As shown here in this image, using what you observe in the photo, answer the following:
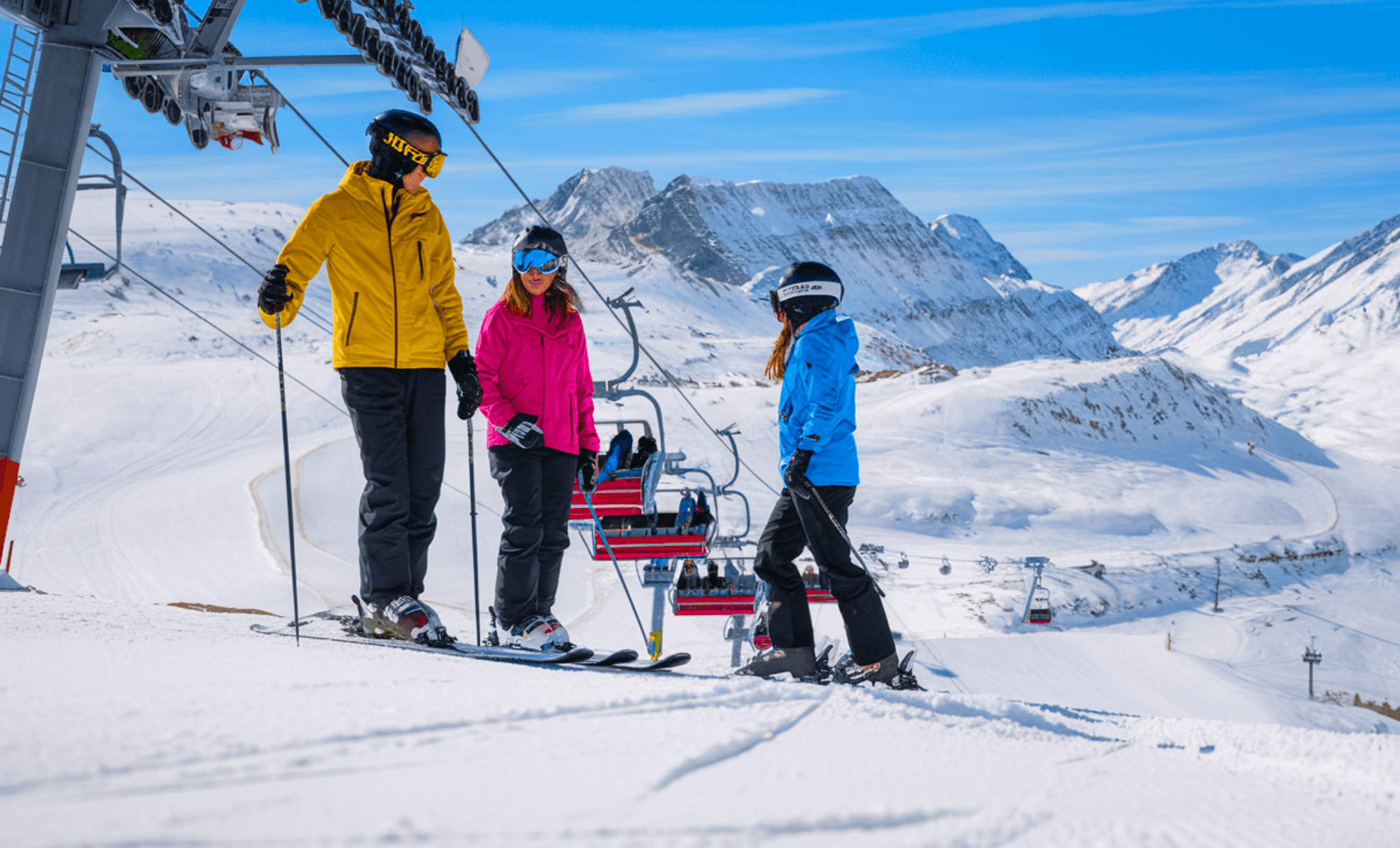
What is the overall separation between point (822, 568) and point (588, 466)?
1185mm

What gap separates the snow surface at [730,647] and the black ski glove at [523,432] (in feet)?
3.20

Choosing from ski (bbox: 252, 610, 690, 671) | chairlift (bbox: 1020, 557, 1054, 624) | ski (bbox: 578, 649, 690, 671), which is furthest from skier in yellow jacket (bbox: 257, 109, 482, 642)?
chairlift (bbox: 1020, 557, 1054, 624)

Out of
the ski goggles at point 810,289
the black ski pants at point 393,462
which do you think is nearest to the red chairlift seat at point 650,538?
the black ski pants at point 393,462

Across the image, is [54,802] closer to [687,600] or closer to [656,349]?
[687,600]

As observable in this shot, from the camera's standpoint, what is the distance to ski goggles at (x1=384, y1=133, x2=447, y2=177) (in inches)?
138

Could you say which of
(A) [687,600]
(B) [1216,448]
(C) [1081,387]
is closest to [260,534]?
(A) [687,600]

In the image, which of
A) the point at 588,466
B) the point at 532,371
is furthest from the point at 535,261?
the point at 588,466

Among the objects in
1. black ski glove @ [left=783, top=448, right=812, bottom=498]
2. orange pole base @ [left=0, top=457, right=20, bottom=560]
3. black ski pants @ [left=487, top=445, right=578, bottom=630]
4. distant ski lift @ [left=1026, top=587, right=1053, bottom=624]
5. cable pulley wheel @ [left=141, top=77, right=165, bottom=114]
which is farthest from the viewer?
distant ski lift @ [left=1026, top=587, right=1053, bottom=624]

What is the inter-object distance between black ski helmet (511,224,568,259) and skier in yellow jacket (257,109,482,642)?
418mm

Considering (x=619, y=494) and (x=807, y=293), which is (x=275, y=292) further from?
(x=619, y=494)

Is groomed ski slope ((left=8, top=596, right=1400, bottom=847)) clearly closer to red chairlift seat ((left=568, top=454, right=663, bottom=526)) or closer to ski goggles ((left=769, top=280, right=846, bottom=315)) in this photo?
ski goggles ((left=769, top=280, right=846, bottom=315))

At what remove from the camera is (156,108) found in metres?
5.95

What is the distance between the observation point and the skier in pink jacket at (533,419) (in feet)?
12.4

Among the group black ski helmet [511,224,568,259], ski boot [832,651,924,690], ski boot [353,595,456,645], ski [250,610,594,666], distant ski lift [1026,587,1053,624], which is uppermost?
black ski helmet [511,224,568,259]
